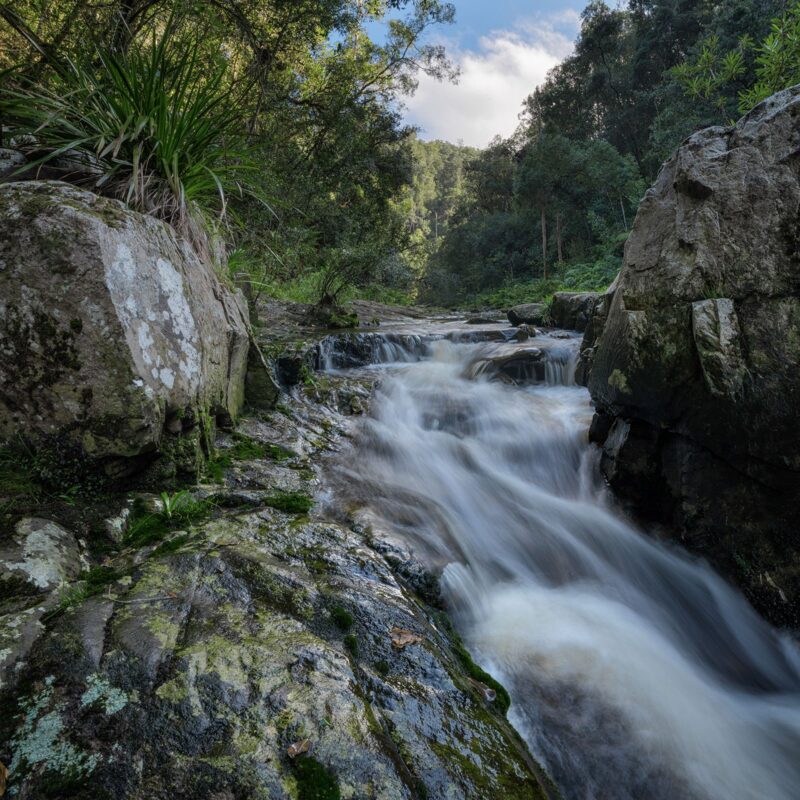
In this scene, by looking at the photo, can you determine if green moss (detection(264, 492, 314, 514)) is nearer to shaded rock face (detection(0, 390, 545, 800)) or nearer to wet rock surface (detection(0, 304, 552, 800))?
wet rock surface (detection(0, 304, 552, 800))

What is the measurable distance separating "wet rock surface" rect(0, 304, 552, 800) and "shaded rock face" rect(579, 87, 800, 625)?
2519 millimetres

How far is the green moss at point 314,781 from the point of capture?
126 centimetres

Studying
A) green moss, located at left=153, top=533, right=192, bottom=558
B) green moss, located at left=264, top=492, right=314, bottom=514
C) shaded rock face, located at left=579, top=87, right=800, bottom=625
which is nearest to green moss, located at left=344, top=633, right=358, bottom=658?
green moss, located at left=153, top=533, right=192, bottom=558

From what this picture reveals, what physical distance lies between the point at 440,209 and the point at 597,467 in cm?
6877

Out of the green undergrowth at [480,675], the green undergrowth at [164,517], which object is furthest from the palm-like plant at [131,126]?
the green undergrowth at [480,675]

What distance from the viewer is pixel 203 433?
3.15 meters

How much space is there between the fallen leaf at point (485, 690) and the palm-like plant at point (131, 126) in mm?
3352

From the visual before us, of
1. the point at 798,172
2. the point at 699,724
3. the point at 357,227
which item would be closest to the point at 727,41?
the point at 357,227

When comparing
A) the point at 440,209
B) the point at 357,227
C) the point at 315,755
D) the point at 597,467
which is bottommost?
the point at 597,467

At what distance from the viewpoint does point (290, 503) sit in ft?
9.62

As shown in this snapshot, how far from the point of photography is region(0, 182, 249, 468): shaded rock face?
2264 millimetres

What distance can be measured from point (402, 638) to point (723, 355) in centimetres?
299

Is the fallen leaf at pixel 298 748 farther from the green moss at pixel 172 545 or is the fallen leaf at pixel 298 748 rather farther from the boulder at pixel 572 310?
the boulder at pixel 572 310

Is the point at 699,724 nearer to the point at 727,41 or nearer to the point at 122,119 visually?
the point at 122,119
